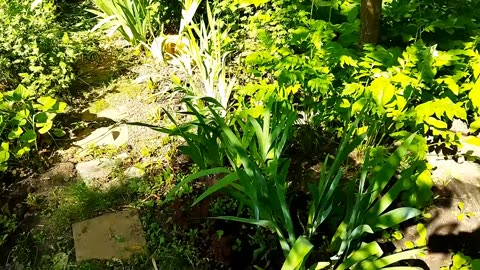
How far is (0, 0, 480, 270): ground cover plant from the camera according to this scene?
200 centimetres

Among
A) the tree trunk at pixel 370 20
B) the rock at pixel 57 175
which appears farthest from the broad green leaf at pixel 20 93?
the tree trunk at pixel 370 20

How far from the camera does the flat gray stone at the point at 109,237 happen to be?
224 cm

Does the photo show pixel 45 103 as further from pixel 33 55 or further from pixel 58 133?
pixel 33 55

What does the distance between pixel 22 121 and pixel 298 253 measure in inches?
70.7

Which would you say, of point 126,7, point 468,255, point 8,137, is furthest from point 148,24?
point 468,255

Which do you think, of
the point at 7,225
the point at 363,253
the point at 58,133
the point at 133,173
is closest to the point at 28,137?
the point at 58,133

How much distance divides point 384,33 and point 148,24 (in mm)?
1711

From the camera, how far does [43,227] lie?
7.76 feet

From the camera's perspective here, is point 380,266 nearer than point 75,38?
Yes

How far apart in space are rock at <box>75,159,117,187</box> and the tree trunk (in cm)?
163

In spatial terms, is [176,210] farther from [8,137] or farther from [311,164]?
[8,137]

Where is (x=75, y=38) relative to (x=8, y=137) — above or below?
above

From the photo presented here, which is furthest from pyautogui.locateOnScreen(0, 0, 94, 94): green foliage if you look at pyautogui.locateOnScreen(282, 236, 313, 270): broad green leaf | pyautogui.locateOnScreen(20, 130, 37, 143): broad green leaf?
pyautogui.locateOnScreen(282, 236, 313, 270): broad green leaf

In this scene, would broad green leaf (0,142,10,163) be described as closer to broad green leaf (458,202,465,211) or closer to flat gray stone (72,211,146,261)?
flat gray stone (72,211,146,261)
